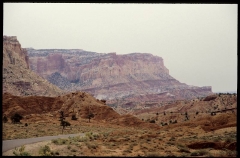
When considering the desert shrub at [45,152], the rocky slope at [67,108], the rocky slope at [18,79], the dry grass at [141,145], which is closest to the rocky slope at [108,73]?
the rocky slope at [18,79]

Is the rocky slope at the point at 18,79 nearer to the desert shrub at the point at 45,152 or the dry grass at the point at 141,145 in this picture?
the dry grass at the point at 141,145

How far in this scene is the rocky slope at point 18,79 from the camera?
72000 mm

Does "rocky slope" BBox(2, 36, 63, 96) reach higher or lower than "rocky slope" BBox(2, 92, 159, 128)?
Answer: higher

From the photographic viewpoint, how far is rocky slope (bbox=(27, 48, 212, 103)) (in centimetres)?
15350

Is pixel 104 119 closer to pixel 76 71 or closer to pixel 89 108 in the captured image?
pixel 89 108

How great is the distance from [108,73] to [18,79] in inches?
3904

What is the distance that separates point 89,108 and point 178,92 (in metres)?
95.2

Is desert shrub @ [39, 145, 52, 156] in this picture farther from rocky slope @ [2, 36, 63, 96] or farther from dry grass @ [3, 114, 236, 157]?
rocky slope @ [2, 36, 63, 96]

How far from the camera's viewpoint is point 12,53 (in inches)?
3477

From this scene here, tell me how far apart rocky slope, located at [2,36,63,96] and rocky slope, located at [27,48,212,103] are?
57.3 metres

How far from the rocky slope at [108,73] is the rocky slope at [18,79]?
5731 centimetres

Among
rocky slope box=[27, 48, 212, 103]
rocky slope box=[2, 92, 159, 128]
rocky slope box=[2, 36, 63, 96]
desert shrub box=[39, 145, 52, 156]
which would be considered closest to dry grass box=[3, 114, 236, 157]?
desert shrub box=[39, 145, 52, 156]

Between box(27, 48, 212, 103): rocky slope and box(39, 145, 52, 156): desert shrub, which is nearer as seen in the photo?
box(39, 145, 52, 156): desert shrub

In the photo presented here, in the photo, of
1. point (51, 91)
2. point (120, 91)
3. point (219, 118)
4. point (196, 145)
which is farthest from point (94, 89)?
point (196, 145)
